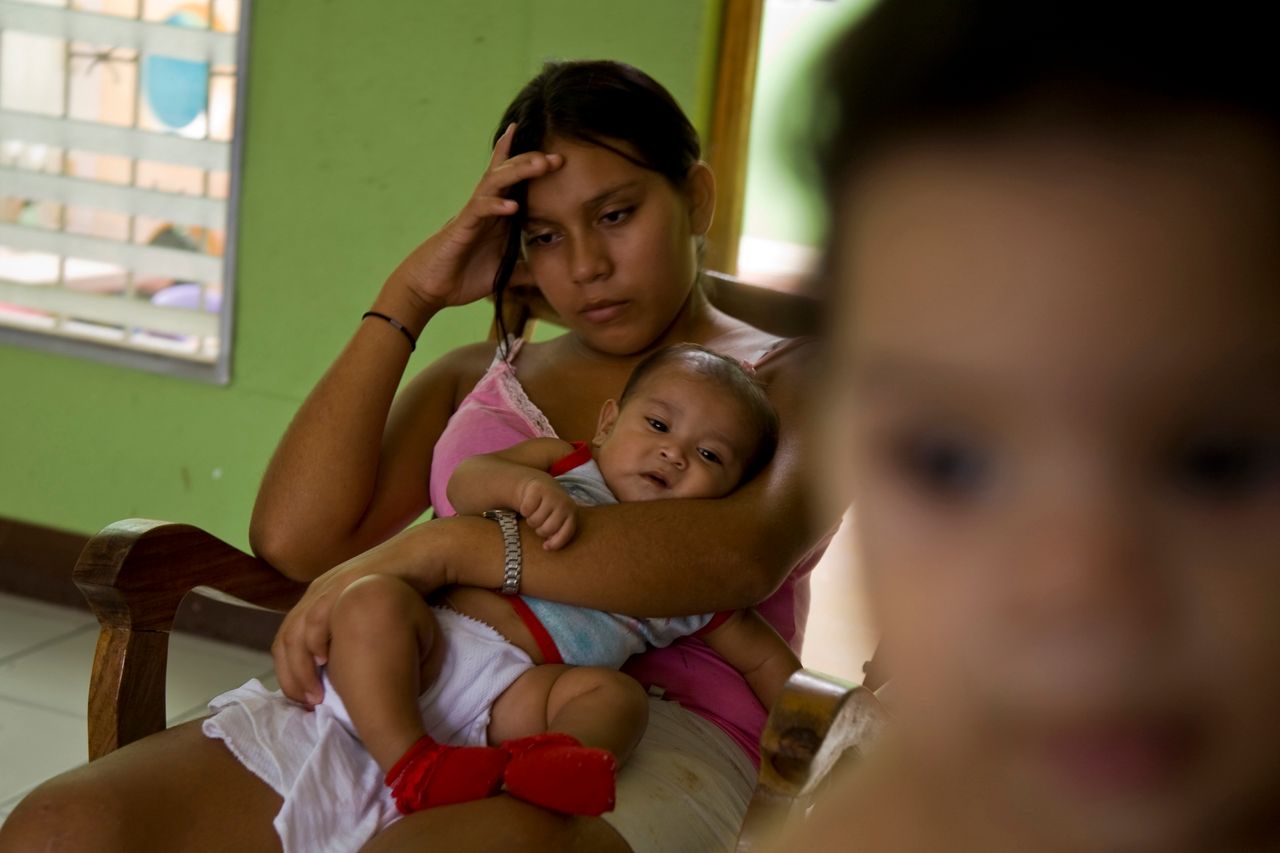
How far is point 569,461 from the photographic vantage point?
5.58 feet

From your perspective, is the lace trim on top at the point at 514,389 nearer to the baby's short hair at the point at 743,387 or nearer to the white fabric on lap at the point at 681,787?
the baby's short hair at the point at 743,387

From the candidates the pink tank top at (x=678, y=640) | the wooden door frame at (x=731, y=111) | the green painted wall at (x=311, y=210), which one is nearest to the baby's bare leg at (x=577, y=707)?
the pink tank top at (x=678, y=640)

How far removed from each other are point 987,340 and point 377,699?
116 centimetres

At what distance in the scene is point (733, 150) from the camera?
9.89 ft

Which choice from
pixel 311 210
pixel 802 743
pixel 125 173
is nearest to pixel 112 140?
pixel 125 173

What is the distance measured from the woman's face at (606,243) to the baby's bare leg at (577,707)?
547mm

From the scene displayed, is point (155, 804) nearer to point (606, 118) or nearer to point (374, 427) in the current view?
point (374, 427)

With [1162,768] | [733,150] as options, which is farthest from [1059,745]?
[733,150]

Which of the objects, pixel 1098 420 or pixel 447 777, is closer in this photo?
pixel 1098 420

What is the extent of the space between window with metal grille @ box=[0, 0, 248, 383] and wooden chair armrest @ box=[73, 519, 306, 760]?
222 centimetres

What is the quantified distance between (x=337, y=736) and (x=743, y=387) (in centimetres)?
67

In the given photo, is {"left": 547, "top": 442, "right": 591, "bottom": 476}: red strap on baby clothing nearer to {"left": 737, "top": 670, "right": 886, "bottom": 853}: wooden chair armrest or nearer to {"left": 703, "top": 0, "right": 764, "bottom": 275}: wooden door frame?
{"left": 737, "top": 670, "right": 886, "bottom": 853}: wooden chair armrest

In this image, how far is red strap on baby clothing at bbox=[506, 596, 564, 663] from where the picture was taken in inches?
59.3

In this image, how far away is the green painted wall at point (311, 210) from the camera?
319cm
